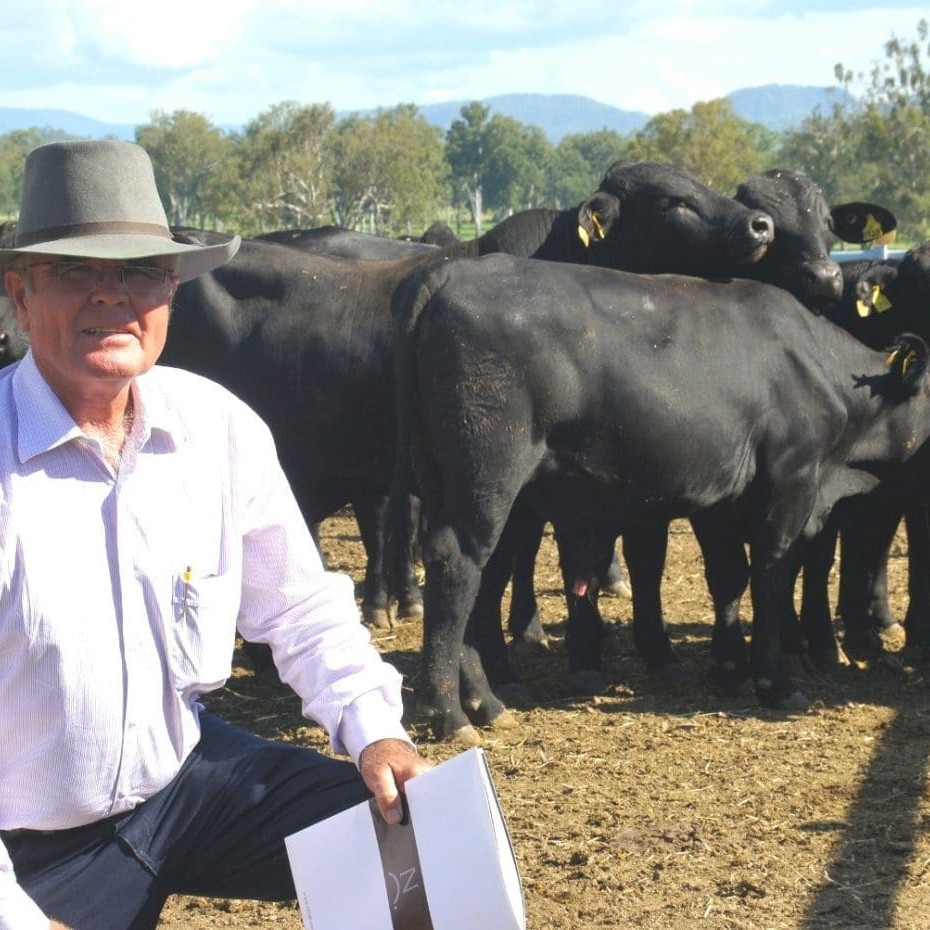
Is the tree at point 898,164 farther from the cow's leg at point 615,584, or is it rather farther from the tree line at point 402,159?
the cow's leg at point 615,584

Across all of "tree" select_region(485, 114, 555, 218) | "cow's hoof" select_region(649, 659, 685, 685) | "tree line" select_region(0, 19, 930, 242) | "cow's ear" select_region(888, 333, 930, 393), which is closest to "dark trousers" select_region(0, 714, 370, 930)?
"cow's hoof" select_region(649, 659, 685, 685)

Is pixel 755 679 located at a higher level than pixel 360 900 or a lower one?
lower

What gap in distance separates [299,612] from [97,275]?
2.72 feet

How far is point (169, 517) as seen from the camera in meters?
3.12

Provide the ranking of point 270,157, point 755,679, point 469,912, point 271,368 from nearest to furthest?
point 469,912
point 755,679
point 271,368
point 270,157

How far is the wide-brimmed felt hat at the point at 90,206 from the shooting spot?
9.96ft

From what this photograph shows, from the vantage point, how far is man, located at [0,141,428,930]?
9.64ft

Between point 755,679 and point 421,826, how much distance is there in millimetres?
4687

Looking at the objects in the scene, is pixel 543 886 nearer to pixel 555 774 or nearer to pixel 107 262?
pixel 555 774

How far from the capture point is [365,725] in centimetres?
312

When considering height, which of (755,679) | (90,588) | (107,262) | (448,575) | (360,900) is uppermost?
(107,262)

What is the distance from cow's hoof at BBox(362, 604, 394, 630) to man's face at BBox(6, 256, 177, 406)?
6042 mm

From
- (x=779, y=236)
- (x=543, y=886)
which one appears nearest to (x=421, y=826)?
(x=543, y=886)

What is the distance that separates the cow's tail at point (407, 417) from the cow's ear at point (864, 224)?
12.2 feet
